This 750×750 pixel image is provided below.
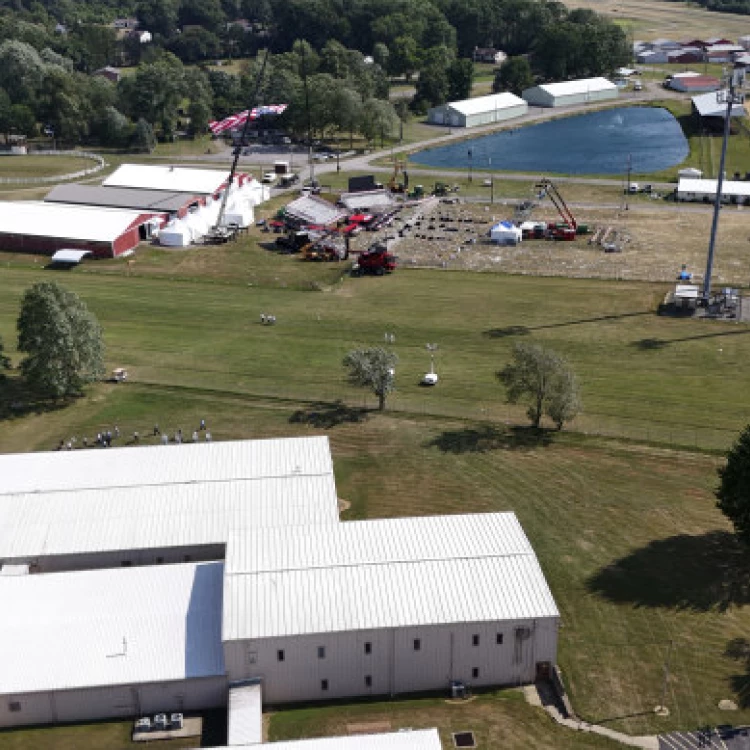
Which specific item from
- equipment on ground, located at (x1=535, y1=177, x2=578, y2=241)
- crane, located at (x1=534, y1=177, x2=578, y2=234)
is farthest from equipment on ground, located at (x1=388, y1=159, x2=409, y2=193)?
equipment on ground, located at (x1=535, y1=177, x2=578, y2=241)

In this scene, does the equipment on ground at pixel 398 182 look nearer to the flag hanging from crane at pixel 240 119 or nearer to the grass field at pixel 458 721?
the flag hanging from crane at pixel 240 119

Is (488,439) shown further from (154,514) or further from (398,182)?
(398,182)

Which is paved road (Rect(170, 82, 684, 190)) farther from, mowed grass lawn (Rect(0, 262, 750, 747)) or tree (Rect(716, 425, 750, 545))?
tree (Rect(716, 425, 750, 545))

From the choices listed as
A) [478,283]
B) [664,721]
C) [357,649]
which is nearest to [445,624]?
[357,649]

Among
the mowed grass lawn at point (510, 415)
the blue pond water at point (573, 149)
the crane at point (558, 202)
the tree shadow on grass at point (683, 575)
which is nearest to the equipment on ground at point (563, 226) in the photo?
the crane at point (558, 202)

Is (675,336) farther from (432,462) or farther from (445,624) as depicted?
(445,624)
